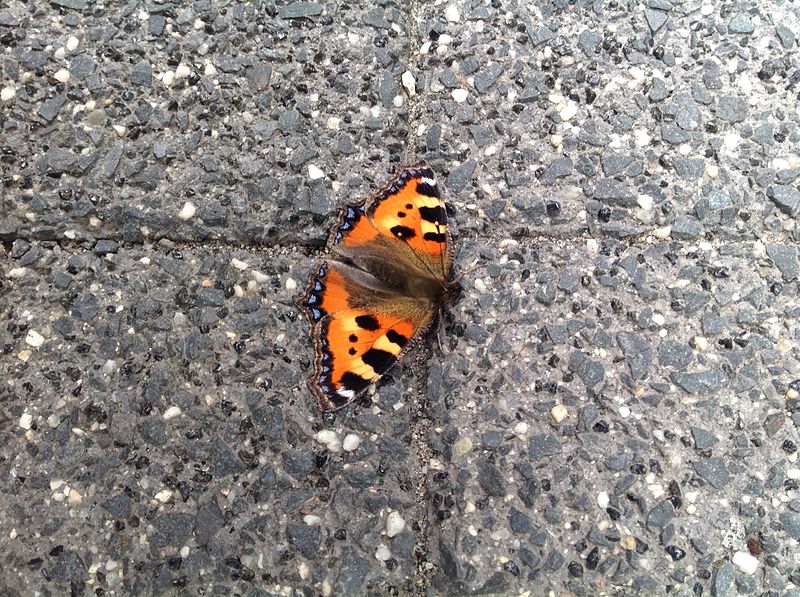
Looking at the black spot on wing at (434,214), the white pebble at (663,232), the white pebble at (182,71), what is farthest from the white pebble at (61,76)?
the white pebble at (663,232)

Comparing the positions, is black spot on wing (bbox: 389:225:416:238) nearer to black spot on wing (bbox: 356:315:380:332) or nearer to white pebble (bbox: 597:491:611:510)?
black spot on wing (bbox: 356:315:380:332)

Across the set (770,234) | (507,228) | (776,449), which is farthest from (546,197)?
(776,449)

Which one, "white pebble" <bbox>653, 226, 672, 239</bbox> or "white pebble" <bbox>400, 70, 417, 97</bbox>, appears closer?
"white pebble" <bbox>653, 226, 672, 239</bbox>

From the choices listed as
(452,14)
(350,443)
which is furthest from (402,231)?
(452,14)

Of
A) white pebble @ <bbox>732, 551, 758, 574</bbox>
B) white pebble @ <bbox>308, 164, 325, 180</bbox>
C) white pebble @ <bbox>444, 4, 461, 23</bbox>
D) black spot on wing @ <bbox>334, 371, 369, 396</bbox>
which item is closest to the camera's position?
white pebble @ <bbox>732, 551, 758, 574</bbox>

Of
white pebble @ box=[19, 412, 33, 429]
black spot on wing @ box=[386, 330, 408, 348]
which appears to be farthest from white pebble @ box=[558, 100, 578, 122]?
white pebble @ box=[19, 412, 33, 429]

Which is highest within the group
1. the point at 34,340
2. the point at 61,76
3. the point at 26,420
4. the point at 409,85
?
the point at 409,85

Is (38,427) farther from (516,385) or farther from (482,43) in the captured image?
(482,43)

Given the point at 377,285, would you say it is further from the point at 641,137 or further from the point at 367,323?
the point at 641,137
